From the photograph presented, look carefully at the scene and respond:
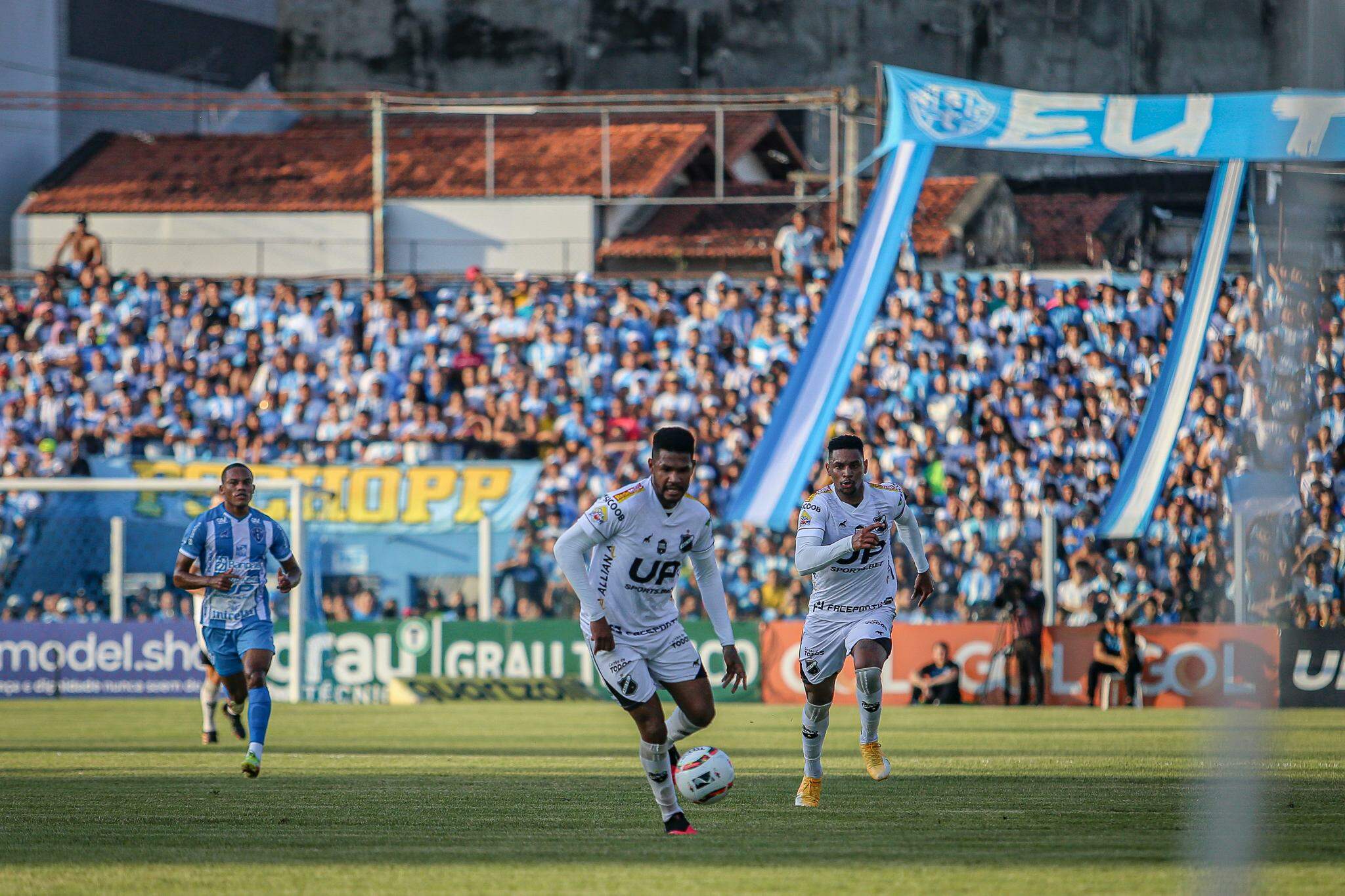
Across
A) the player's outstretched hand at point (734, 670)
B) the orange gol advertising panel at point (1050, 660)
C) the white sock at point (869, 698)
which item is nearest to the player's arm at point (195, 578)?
the white sock at point (869, 698)

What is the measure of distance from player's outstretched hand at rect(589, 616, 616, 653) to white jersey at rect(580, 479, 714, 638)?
0.26m

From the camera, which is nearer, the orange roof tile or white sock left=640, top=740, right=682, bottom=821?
white sock left=640, top=740, right=682, bottom=821

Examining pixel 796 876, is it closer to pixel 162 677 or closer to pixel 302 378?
pixel 162 677

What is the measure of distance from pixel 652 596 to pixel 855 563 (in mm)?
2297

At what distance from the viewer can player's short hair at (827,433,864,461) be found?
1149cm

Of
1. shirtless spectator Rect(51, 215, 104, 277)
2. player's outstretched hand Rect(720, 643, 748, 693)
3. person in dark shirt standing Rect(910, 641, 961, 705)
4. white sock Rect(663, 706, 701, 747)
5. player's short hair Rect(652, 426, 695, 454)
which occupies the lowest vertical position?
person in dark shirt standing Rect(910, 641, 961, 705)

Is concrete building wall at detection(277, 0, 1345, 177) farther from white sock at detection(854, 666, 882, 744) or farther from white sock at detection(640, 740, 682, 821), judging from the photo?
white sock at detection(640, 740, 682, 821)

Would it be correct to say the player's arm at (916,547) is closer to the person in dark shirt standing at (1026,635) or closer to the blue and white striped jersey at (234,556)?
the blue and white striped jersey at (234,556)

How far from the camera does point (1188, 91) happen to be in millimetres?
38812

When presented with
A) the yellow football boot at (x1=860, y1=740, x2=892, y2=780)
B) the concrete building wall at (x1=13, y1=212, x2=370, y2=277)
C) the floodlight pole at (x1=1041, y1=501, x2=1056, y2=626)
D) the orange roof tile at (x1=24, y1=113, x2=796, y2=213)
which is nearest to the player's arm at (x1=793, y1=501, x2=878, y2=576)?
the yellow football boot at (x1=860, y1=740, x2=892, y2=780)

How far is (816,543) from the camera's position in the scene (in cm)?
1143

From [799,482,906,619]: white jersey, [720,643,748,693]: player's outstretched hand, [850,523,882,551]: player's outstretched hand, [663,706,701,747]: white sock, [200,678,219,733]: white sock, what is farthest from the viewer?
[200,678,219,733]: white sock

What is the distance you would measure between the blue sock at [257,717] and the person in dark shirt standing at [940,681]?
1082 cm

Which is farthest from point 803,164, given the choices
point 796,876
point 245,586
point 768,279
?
point 796,876
